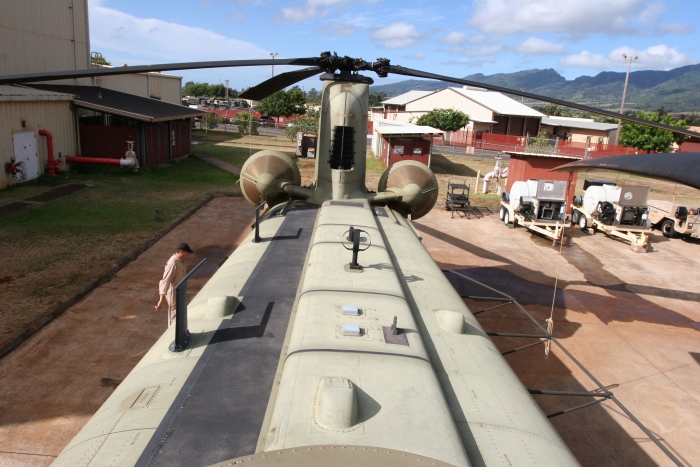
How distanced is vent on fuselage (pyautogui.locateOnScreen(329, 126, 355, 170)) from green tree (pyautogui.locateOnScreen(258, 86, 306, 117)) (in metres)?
58.2

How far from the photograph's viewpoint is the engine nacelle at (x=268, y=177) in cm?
1140

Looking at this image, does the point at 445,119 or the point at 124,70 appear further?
the point at 445,119

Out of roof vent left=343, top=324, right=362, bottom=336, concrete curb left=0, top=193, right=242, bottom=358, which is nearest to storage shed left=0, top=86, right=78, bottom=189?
concrete curb left=0, top=193, right=242, bottom=358

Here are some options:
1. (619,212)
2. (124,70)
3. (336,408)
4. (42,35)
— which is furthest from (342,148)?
(42,35)

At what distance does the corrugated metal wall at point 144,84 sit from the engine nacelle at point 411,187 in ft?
96.3

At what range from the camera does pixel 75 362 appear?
28.4ft

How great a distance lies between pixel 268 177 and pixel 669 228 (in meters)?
18.2

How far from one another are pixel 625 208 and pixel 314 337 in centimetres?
1926

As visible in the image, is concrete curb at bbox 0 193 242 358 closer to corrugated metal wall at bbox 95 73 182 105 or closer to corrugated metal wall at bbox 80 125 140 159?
corrugated metal wall at bbox 80 125 140 159

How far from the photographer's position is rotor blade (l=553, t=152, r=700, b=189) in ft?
19.3

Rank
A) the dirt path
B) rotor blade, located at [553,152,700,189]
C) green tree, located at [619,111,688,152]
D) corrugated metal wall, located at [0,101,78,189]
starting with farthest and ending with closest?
green tree, located at [619,111,688,152]
corrugated metal wall, located at [0,101,78,189]
the dirt path
rotor blade, located at [553,152,700,189]

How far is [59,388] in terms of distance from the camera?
7.87 m

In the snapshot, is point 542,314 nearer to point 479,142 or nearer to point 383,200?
point 383,200

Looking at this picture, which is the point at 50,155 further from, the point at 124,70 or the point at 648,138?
the point at 648,138
